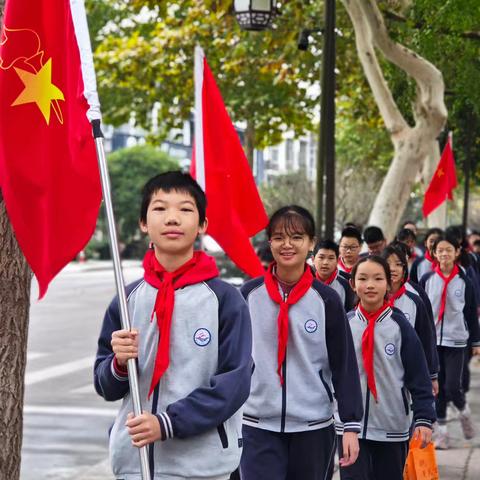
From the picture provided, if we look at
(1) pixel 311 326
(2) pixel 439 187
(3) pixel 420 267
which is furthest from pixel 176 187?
(2) pixel 439 187

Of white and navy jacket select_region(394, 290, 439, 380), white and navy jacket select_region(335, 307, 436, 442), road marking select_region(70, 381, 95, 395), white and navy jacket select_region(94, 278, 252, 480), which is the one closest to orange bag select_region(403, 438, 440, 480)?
white and navy jacket select_region(335, 307, 436, 442)

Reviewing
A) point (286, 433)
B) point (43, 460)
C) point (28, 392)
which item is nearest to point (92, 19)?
point (28, 392)

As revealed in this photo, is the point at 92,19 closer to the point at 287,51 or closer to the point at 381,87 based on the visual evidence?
the point at 287,51

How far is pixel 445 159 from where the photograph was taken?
1936 cm

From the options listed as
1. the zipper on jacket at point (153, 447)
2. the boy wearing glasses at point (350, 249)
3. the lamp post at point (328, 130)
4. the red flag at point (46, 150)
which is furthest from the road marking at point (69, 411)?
the zipper on jacket at point (153, 447)

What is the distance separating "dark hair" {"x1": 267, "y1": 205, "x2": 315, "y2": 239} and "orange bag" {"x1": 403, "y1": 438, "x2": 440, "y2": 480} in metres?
1.39

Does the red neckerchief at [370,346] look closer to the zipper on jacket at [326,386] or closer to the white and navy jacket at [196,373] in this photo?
the zipper on jacket at [326,386]

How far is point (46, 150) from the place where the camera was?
444cm

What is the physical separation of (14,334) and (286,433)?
1.37 metres

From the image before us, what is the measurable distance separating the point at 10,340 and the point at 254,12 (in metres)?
8.80

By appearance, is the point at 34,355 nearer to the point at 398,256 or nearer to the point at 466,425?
the point at 466,425

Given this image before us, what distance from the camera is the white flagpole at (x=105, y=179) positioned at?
3768mm

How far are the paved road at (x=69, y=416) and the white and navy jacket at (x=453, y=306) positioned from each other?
842 mm

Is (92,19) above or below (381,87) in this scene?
above
